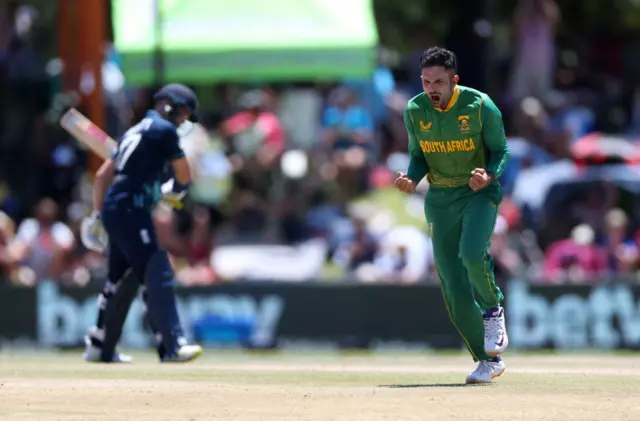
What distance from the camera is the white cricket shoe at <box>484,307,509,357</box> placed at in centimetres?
1048

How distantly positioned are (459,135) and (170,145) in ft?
10.3

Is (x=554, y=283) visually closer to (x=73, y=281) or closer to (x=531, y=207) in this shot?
(x=531, y=207)

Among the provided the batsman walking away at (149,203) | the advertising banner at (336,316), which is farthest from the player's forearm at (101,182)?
the advertising banner at (336,316)

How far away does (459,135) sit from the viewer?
34.3ft

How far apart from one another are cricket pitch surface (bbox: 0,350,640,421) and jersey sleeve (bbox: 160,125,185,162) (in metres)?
1.69

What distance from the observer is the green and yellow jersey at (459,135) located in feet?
34.3

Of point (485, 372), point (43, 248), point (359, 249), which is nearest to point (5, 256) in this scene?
point (43, 248)

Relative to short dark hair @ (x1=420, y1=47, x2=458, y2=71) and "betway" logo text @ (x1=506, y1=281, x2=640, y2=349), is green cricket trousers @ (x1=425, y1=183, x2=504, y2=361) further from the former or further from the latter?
"betway" logo text @ (x1=506, y1=281, x2=640, y2=349)

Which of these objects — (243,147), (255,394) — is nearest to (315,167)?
(243,147)

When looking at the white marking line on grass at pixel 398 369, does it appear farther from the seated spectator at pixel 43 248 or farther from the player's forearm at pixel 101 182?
the seated spectator at pixel 43 248

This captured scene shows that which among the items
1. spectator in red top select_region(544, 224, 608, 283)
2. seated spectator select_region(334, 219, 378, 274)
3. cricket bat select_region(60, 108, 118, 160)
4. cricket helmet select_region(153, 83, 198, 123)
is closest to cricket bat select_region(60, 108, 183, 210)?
cricket bat select_region(60, 108, 118, 160)

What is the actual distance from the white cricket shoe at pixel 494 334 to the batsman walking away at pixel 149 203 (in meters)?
3.16

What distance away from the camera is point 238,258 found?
61.4 ft

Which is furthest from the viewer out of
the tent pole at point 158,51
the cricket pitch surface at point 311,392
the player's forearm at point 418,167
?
the tent pole at point 158,51
